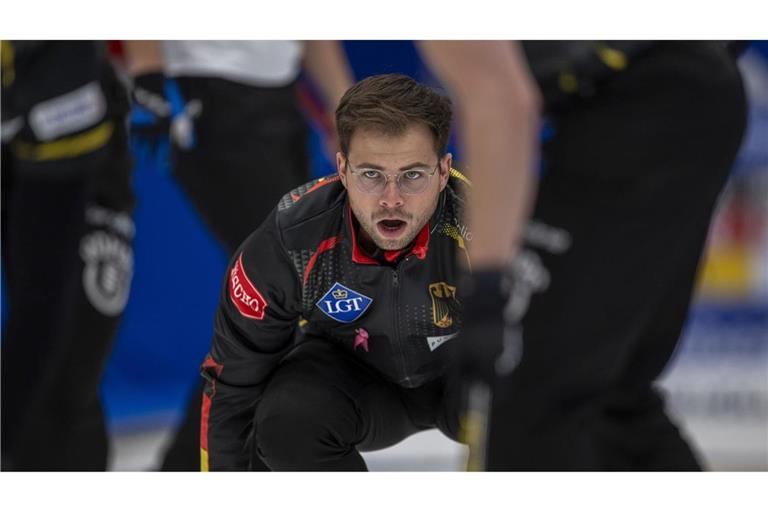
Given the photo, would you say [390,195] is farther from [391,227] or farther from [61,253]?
[61,253]

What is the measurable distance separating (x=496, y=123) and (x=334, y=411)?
28.5 inches

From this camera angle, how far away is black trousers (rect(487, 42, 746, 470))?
2377 millimetres

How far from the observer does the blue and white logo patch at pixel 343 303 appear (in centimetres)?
215

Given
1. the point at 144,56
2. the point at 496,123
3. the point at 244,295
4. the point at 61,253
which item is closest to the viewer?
the point at 244,295

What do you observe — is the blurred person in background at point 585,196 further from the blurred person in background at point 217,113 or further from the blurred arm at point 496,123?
the blurred person in background at point 217,113

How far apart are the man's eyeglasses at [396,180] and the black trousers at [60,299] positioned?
2.46ft

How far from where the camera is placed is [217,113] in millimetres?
2502

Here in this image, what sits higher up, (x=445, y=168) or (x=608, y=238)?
(x=445, y=168)

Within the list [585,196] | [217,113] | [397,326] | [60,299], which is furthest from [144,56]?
[585,196]

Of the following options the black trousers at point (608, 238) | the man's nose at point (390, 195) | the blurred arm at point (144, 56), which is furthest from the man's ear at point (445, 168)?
the blurred arm at point (144, 56)

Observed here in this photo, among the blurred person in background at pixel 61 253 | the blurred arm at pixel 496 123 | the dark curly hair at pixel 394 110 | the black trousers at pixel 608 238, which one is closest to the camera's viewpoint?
the dark curly hair at pixel 394 110

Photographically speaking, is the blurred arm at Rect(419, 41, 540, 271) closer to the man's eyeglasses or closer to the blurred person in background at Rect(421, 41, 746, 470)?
the blurred person in background at Rect(421, 41, 746, 470)

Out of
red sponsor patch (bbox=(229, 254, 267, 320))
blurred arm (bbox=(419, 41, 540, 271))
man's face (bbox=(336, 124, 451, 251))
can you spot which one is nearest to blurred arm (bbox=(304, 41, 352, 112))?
blurred arm (bbox=(419, 41, 540, 271))

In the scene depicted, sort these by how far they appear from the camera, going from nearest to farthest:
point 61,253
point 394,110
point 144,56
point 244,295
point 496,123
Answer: point 394,110, point 244,295, point 496,123, point 144,56, point 61,253
